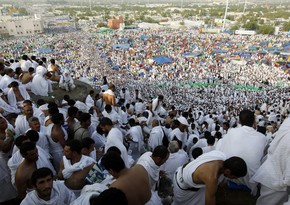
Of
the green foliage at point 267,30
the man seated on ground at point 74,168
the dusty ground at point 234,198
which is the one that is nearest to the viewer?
the man seated on ground at point 74,168

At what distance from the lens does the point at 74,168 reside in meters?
2.62

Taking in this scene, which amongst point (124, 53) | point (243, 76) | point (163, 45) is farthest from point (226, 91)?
point (163, 45)

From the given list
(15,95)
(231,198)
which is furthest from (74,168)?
(15,95)

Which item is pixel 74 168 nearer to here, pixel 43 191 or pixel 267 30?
pixel 43 191

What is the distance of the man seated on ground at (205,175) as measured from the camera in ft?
6.80

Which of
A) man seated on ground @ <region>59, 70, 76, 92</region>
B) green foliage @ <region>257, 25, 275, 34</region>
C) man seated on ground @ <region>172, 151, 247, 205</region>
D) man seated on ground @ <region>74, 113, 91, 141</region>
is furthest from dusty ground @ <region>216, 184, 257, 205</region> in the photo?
green foliage @ <region>257, 25, 275, 34</region>

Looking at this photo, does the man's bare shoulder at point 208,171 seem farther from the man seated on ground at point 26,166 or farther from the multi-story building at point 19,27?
the multi-story building at point 19,27

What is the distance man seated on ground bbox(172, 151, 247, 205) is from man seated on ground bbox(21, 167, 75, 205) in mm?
1215

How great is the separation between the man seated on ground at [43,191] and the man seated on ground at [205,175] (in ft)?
3.99

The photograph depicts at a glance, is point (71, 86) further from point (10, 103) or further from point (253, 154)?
point (253, 154)

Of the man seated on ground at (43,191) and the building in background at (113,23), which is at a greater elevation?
the man seated on ground at (43,191)

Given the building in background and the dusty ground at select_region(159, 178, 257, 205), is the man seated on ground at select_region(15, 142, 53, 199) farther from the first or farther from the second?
the building in background

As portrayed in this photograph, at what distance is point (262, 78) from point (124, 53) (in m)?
17.6

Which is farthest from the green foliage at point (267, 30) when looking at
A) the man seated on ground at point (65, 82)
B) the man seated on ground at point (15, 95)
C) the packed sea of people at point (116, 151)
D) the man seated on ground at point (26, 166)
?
the man seated on ground at point (26, 166)
